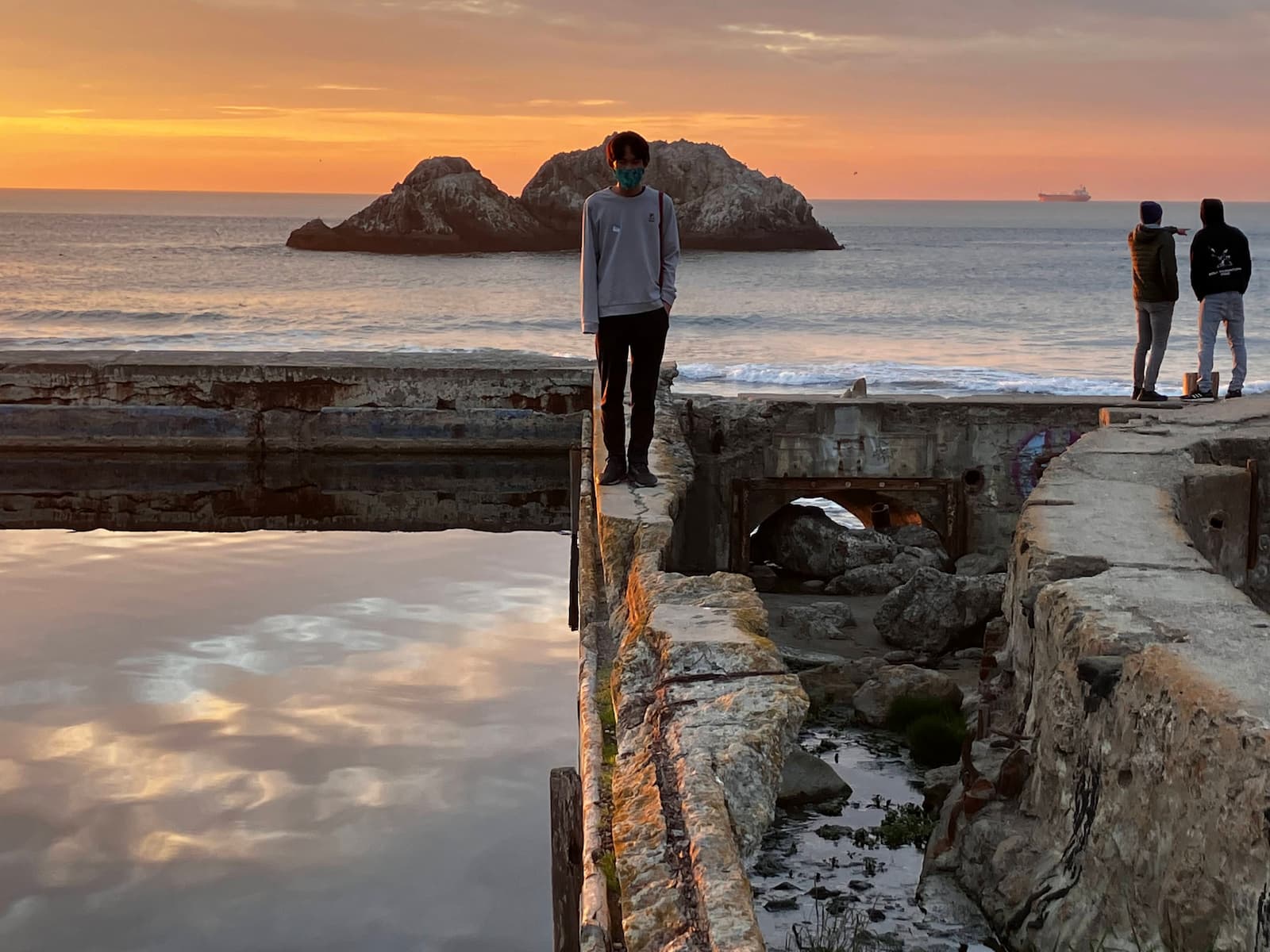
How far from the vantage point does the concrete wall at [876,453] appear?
12.1m

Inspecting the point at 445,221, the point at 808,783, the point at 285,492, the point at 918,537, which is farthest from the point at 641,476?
the point at 445,221

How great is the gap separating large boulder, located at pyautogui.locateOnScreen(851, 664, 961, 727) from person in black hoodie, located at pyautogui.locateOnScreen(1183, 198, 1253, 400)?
485cm

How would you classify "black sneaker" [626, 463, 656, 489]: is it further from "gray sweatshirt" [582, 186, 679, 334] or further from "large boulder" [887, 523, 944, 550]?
"large boulder" [887, 523, 944, 550]

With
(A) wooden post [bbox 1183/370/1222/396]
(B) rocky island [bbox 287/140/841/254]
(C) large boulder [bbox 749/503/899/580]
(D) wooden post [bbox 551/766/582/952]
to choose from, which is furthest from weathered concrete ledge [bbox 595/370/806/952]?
(B) rocky island [bbox 287/140/841/254]

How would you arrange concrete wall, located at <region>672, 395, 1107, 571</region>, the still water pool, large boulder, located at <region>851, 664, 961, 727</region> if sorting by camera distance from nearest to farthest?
the still water pool
large boulder, located at <region>851, 664, 961, 727</region>
concrete wall, located at <region>672, 395, 1107, 571</region>

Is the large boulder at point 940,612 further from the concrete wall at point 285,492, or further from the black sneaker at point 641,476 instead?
the concrete wall at point 285,492

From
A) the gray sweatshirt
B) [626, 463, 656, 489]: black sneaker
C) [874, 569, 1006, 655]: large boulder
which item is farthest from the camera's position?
[874, 569, 1006, 655]: large boulder

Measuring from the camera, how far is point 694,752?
4.02 meters

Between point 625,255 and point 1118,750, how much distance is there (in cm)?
340

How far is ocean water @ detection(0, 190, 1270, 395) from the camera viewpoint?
3462cm

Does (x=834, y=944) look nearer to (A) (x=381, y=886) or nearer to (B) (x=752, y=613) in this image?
(B) (x=752, y=613)

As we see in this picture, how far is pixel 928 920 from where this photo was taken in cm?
530

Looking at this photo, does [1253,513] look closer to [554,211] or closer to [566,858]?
[566,858]

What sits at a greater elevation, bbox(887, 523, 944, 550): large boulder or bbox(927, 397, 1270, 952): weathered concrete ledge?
bbox(927, 397, 1270, 952): weathered concrete ledge
